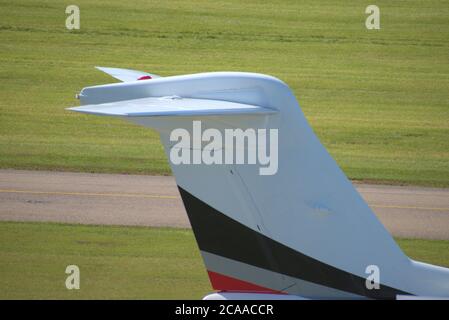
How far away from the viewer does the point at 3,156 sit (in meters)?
19.2

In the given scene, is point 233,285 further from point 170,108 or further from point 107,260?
point 107,260

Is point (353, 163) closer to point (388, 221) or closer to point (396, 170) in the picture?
point (396, 170)

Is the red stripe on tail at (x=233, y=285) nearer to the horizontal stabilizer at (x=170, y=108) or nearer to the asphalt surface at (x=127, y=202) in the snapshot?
the horizontal stabilizer at (x=170, y=108)

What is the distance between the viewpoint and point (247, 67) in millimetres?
24953

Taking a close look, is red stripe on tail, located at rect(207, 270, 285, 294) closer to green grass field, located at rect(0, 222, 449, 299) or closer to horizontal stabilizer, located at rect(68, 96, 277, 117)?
horizontal stabilizer, located at rect(68, 96, 277, 117)

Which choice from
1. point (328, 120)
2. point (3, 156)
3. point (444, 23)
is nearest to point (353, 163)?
point (328, 120)

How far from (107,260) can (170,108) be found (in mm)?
6963

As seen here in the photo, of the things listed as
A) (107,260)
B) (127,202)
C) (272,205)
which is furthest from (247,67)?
(272,205)

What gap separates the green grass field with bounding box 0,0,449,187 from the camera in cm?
1988

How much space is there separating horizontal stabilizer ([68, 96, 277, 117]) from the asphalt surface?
8.07m

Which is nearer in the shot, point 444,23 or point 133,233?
point 133,233

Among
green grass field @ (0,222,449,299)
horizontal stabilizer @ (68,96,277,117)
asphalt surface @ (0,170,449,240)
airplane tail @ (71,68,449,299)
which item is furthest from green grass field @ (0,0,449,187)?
horizontal stabilizer @ (68,96,277,117)

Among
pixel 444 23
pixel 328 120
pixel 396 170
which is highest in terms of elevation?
pixel 444 23

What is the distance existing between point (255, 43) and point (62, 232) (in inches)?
520
